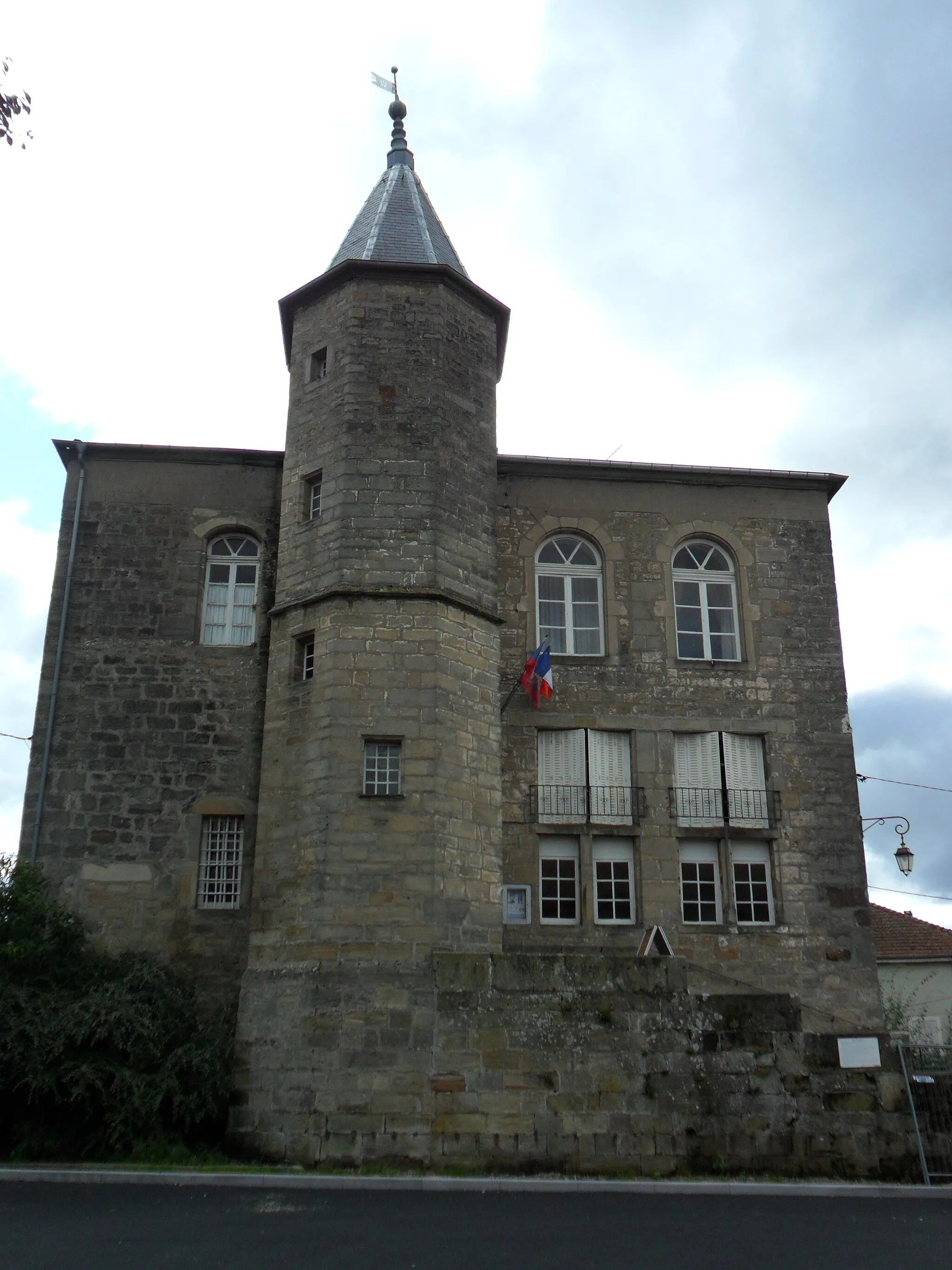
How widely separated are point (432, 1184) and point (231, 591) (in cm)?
884

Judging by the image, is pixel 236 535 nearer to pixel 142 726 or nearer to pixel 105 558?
pixel 105 558

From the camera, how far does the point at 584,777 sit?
16.8m

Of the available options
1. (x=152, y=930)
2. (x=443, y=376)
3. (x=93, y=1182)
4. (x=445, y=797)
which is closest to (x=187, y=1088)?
(x=93, y=1182)

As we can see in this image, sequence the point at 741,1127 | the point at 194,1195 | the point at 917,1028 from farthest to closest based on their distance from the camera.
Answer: the point at 917,1028 < the point at 741,1127 < the point at 194,1195

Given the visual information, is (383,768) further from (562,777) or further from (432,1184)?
(432,1184)

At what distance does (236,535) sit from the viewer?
17516 mm

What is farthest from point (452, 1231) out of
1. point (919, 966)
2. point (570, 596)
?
point (919, 966)

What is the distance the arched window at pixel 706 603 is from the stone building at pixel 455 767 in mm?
43

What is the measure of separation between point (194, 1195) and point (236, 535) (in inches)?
370

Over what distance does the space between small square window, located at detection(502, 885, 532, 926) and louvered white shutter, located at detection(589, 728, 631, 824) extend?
1.41m

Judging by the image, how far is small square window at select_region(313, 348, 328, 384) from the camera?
16.6 metres

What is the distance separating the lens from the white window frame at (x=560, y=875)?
16.1m

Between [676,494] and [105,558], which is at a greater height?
[676,494]

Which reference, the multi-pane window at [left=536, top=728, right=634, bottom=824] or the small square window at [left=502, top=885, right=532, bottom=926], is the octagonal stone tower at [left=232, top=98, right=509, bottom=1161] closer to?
the small square window at [left=502, top=885, right=532, bottom=926]
